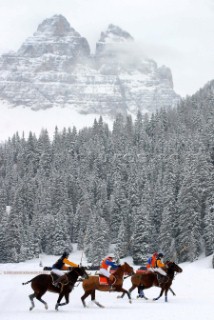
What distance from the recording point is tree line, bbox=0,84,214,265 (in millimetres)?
69438

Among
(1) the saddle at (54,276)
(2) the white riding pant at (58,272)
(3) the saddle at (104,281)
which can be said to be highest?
(2) the white riding pant at (58,272)

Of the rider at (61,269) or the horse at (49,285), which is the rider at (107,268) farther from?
the rider at (61,269)

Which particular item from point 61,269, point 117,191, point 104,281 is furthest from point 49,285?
point 117,191

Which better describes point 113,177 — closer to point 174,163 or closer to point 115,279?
point 174,163

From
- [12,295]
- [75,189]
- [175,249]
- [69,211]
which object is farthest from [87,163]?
[12,295]

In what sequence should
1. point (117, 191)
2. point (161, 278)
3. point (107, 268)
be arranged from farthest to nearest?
point (117, 191), point (161, 278), point (107, 268)

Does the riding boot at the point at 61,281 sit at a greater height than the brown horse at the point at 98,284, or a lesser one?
greater

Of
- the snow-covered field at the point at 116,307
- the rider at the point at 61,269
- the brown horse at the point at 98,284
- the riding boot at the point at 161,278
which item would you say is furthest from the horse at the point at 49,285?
the riding boot at the point at 161,278

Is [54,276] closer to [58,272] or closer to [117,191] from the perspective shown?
[58,272]

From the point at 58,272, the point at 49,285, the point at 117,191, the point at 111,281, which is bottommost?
the point at 111,281

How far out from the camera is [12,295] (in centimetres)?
3053

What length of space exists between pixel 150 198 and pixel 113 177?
27.6 m

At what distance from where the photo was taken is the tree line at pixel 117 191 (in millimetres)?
69438

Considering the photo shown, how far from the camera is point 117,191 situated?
324 feet
